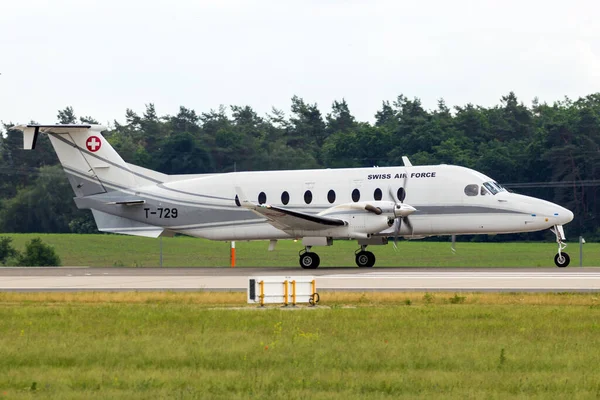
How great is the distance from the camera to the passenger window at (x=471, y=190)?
34.6 meters

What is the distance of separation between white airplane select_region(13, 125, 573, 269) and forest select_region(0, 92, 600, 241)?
3221cm

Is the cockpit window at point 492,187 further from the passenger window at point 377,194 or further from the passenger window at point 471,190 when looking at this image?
the passenger window at point 377,194

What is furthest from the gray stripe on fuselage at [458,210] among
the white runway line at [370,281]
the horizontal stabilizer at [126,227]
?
the horizontal stabilizer at [126,227]

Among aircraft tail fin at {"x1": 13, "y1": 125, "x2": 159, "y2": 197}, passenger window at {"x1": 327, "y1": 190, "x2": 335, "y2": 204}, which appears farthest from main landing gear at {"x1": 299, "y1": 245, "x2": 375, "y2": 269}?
aircraft tail fin at {"x1": 13, "y1": 125, "x2": 159, "y2": 197}

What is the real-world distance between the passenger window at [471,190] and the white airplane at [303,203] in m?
0.04

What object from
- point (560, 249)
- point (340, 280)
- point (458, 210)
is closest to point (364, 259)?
point (458, 210)

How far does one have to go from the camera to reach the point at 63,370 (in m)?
13.4

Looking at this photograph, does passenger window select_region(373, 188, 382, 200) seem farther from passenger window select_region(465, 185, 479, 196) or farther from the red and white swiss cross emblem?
the red and white swiss cross emblem

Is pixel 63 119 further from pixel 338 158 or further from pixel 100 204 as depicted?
pixel 100 204

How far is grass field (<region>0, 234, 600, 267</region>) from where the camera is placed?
46406 mm

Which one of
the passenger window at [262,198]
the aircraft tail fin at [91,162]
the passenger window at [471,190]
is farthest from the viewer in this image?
the aircraft tail fin at [91,162]

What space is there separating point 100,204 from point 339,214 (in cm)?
1100

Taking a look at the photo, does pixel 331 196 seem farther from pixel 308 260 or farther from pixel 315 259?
pixel 308 260

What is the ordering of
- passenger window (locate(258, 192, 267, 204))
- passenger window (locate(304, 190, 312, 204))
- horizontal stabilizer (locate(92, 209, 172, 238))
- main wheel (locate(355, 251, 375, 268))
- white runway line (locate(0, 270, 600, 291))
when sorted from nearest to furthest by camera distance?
white runway line (locate(0, 270, 600, 291)) < main wheel (locate(355, 251, 375, 268)) < passenger window (locate(304, 190, 312, 204)) < passenger window (locate(258, 192, 267, 204)) < horizontal stabilizer (locate(92, 209, 172, 238))
